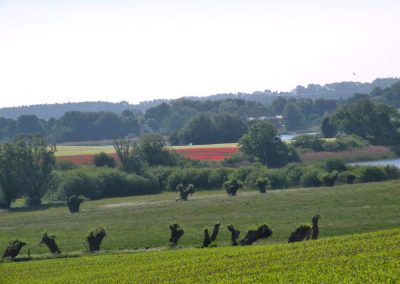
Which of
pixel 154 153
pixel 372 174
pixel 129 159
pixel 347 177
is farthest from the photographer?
pixel 154 153

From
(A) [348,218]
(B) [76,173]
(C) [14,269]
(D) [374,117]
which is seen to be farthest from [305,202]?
(D) [374,117]

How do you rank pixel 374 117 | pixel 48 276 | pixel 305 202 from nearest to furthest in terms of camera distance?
pixel 48 276, pixel 305 202, pixel 374 117

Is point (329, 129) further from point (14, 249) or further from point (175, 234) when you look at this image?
point (14, 249)

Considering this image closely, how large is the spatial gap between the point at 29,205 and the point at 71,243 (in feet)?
150

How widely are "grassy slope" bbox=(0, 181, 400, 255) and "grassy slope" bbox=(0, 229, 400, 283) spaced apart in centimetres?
1020

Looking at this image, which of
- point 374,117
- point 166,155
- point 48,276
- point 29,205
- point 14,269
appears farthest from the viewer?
point 374,117

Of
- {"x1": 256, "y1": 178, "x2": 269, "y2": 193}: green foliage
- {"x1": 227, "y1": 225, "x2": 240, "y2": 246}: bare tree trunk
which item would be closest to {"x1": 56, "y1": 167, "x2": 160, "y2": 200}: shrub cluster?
{"x1": 256, "y1": 178, "x2": 269, "y2": 193}: green foliage

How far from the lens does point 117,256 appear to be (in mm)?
53906

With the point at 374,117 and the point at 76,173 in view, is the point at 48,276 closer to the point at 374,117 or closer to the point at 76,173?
the point at 76,173

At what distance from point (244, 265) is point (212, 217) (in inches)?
1319

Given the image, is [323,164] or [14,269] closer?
[14,269]

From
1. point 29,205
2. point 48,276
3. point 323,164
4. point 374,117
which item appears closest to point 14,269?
point 48,276

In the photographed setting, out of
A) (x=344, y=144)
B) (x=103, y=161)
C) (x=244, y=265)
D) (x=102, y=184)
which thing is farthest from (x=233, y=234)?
(x=344, y=144)

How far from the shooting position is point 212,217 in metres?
75.2
